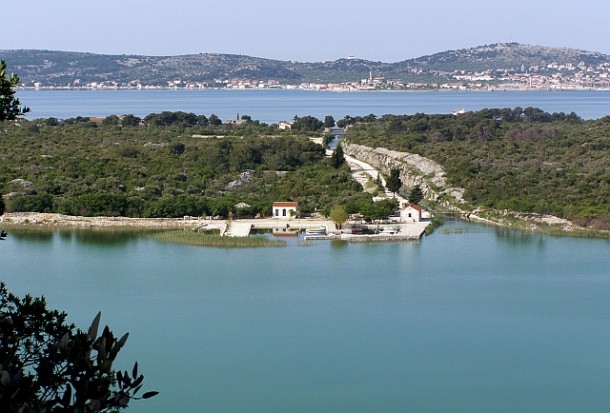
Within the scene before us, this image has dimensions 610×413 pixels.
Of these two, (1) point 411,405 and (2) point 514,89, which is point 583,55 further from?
(1) point 411,405

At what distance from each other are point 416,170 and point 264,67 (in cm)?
8873

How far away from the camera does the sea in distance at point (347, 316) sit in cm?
920

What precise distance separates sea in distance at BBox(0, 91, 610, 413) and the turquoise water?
0.08 ft

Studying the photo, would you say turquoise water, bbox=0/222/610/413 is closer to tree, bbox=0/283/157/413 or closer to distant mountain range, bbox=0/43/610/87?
tree, bbox=0/283/157/413

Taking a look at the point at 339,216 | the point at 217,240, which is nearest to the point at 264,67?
the point at 339,216

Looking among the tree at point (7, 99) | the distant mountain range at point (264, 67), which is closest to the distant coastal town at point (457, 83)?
the distant mountain range at point (264, 67)

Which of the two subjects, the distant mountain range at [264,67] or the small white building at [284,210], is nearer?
the small white building at [284,210]

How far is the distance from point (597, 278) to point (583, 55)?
359 ft

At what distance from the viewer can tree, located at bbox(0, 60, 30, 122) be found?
4680mm

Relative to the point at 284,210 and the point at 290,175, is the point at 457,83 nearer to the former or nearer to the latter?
the point at 290,175

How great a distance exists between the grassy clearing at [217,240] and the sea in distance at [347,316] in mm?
385

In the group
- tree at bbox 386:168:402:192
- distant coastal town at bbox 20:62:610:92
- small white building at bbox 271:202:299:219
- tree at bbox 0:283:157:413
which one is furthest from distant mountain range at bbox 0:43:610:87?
tree at bbox 0:283:157:413

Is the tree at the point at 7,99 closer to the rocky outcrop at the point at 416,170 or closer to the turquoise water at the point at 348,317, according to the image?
the turquoise water at the point at 348,317

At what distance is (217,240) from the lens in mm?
16922
